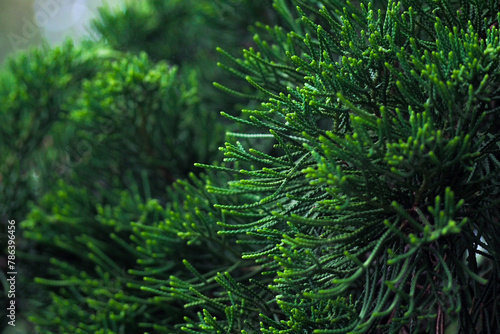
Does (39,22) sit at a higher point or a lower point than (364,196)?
higher

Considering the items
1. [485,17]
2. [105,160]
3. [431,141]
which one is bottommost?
[431,141]

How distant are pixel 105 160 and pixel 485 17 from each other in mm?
686

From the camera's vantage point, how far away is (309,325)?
0.40 metres

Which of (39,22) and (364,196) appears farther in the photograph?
(39,22)

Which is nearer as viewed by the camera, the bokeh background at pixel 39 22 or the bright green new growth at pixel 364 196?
the bright green new growth at pixel 364 196

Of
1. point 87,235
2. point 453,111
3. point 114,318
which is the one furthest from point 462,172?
point 87,235

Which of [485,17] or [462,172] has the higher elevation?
[485,17]

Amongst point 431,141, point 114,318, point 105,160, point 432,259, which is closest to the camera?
point 431,141

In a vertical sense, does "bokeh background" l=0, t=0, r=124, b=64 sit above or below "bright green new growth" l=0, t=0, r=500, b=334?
above

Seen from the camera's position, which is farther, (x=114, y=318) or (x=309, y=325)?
(x=114, y=318)

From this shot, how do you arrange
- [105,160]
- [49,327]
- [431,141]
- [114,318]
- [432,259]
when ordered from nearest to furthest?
[431,141], [432,259], [114,318], [49,327], [105,160]

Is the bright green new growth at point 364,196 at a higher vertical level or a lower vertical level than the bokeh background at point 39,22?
lower

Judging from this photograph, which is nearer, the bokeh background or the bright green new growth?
the bright green new growth

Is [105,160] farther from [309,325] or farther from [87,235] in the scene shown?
[309,325]
